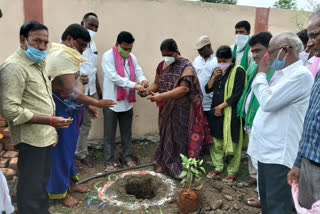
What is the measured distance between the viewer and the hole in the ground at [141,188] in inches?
150

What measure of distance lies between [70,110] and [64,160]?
2.01 feet

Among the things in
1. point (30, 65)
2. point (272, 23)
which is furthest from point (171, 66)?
point (272, 23)

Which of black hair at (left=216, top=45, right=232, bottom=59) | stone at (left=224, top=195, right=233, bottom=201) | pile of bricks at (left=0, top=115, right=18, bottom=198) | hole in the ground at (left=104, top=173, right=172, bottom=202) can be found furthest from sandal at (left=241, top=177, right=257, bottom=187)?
pile of bricks at (left=0, top=115, right=18, bottom=198)

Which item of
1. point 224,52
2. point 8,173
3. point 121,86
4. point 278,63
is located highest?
point 224,52

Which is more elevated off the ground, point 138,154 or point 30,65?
point 30,65

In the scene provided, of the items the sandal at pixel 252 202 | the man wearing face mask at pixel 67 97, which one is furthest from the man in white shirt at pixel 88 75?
the sandal at pixel 252 202

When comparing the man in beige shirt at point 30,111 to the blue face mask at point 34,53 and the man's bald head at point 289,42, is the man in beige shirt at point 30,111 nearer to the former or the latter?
the blue face mask at point 34,53

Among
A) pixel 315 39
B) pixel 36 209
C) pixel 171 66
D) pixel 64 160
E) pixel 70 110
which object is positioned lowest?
pixel 36 209

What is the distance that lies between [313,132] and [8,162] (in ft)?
11.3

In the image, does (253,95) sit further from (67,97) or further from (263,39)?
(67,97)

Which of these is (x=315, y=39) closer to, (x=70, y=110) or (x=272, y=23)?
(x=70, y=110)

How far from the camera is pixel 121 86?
4137 mm

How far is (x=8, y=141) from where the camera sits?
3.62 m

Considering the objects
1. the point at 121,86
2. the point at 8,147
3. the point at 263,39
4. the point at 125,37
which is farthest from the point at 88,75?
the point at 263,39
